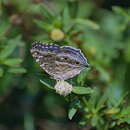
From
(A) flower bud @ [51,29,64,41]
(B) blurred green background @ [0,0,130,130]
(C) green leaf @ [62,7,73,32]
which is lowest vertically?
(B) blurred green background @ [0,0,130,130]

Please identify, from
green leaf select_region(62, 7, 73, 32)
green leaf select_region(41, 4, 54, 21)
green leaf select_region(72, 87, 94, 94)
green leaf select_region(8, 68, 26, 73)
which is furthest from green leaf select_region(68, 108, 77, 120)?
green leaf select_region(41, 4, 54, 21)

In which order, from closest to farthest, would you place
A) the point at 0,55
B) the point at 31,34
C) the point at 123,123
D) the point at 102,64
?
the point at 123,123 < the point at 0,55 < the point at 102,64 < the point at 31,34

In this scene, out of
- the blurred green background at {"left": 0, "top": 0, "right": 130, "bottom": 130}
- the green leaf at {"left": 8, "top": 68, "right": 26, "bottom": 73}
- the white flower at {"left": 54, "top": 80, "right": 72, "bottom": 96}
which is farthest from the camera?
the blurred green background at {"left": 0, "top": 0, "right": 130, "bottom": 130}

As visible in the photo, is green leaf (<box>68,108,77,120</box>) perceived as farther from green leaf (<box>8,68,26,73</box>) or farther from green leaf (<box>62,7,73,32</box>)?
green leaf (<box>62,7,73,32</box>)

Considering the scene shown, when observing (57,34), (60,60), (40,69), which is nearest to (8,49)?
→ (57,34)

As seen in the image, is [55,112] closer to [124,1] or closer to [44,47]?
[124,1]

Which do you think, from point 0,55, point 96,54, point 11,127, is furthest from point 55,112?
point 0,55
